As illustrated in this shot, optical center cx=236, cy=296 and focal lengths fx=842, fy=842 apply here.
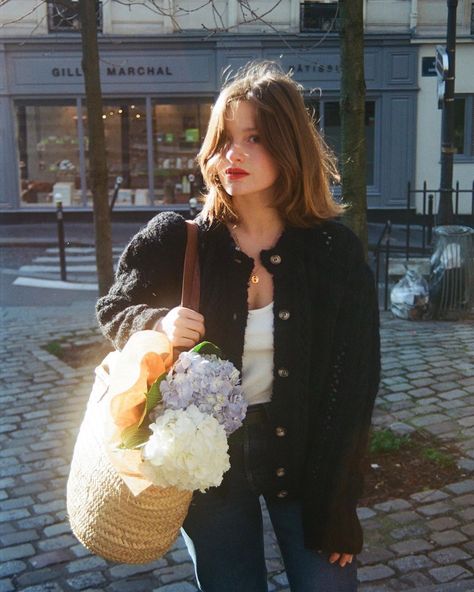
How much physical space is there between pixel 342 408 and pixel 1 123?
668 inches

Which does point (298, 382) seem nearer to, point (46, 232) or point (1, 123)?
point (46, 232)

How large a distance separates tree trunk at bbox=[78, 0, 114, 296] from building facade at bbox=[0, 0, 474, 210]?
429 inches

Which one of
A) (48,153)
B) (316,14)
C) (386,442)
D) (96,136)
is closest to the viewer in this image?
(386,442)

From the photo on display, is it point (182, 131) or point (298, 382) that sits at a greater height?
point (182, 131)

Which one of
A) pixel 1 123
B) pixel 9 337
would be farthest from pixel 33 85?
pixel 9 337

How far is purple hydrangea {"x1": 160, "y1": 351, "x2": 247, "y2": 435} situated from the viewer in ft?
6.73

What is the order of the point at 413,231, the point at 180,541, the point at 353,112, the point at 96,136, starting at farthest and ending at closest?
the point at 413,231
the point at 96,136
the point at 353,112
the point at 180,541

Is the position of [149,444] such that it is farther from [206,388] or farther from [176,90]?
[176,90]

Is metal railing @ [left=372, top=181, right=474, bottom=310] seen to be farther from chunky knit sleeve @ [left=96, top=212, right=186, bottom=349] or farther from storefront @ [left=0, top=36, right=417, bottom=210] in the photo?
chunky knit sleeve @ [left=96, top=212, right=186, bottom=349]

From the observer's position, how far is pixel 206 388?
81.7 inches

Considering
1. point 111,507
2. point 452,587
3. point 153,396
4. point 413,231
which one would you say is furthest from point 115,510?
point 413,231

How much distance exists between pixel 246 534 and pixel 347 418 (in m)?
0.45

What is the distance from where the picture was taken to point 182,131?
60.5ft

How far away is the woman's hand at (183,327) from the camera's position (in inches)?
88.5
